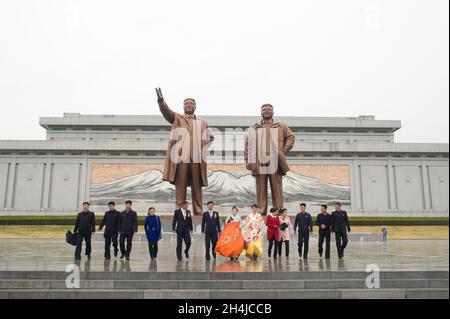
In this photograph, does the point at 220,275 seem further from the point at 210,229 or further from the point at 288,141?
the point at 288,141

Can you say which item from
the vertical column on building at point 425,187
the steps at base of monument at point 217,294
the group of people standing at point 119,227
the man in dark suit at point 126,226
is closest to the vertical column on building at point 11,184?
the group of people standing at point 119,227

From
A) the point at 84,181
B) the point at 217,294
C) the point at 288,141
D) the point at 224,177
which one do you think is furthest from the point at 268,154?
the point at 84,181

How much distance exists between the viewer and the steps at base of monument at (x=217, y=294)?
4910 mm

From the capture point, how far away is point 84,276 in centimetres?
539

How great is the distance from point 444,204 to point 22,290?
35232 mm

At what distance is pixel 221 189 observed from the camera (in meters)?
31.3

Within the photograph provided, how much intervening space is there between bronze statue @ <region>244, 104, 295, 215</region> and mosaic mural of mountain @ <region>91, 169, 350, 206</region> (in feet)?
68.0

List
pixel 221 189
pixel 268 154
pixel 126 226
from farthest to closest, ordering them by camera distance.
A: pixel 221 189
pixel 268 154
pixel 126 226

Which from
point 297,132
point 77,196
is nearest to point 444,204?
point 297,132

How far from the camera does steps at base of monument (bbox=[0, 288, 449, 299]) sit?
4.91m

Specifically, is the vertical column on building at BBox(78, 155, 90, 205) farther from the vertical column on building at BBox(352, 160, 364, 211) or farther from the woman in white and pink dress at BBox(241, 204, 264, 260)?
the woman in white and pink dress at BBox(241, 204, 264, 260)

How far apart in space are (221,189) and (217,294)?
26.4m

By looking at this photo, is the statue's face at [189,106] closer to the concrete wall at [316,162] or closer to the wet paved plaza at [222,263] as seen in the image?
the wet paved plaza at [222,263]

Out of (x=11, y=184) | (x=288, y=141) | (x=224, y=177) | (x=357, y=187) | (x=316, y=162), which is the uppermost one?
(x=316, y=162)
